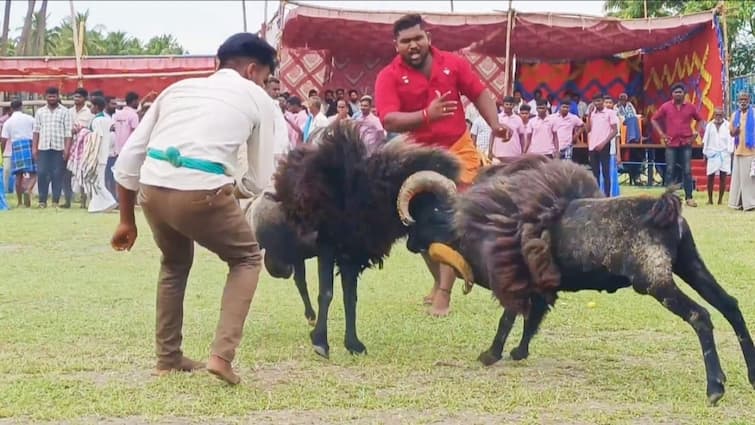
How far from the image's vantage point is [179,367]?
19.0ft

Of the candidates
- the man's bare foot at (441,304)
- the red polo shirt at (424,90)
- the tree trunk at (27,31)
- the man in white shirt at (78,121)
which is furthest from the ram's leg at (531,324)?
the tree trunk at (27,31)

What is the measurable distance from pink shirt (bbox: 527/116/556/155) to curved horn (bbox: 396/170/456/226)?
13.3 metres

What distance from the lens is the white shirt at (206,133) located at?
5.29 metres

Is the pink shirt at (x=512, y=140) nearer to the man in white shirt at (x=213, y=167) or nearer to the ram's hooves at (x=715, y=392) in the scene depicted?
the man in white shirt at (x=213, y=167)

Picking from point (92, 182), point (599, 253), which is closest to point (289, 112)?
point (92, 182)

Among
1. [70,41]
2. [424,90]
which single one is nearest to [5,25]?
[70,41]

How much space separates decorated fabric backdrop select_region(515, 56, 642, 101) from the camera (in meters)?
25.5

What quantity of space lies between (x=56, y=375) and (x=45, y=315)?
2.04 m

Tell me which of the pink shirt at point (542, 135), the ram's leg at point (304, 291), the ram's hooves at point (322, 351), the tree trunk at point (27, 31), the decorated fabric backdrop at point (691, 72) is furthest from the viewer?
the tree trunk at point (27, 31)

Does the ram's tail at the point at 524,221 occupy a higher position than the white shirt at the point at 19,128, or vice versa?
the ram's tail at the point at 524,221

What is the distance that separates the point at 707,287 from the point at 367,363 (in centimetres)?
190

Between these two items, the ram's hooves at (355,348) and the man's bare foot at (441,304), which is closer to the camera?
the ram's hooves at (355,348)

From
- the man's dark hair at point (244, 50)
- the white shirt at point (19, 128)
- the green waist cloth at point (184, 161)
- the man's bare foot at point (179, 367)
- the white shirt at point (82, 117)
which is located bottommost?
the man's bare foot at point (179, 367)

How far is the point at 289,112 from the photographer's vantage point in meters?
18.4
